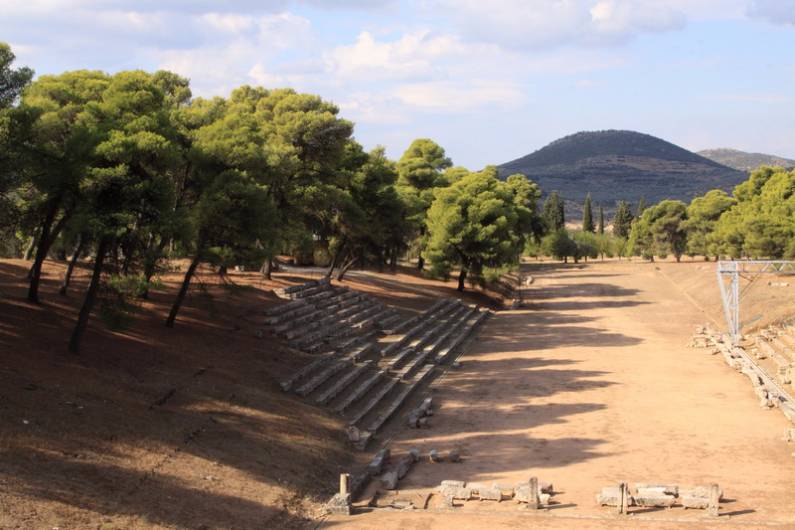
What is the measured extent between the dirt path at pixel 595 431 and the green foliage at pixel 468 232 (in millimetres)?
12665

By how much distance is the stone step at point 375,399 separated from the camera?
27000 mm

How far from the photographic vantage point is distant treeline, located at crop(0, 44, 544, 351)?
23766 millimetres

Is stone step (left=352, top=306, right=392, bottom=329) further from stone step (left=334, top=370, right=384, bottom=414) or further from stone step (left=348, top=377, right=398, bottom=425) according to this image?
A: stone step (left=348, top=377, right=398, bottom=425)

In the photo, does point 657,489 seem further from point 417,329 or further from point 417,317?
point 417,317

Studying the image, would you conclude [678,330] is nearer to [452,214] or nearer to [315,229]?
[452,214]

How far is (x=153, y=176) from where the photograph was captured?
25.0m

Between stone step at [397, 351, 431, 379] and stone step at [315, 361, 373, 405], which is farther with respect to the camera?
stone step at [397, 351, 431, 379]

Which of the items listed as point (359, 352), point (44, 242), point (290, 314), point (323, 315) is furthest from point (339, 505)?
point (323, 315)

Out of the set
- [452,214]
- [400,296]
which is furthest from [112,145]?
[452,214]

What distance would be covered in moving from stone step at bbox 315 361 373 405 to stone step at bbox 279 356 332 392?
1054 mm

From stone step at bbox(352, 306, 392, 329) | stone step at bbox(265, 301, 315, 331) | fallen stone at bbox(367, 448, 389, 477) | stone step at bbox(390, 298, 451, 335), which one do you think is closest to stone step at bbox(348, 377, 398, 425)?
fallen stone at bbox(367, 448, 389, 477)

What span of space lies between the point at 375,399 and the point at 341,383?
143 centimetres

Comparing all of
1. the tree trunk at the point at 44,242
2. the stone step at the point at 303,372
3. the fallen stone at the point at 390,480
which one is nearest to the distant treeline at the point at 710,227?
the stone step at the point at 303,372

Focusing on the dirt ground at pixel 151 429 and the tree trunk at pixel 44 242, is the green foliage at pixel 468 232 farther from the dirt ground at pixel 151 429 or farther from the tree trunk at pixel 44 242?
the tree trunk at pixel 44 242
